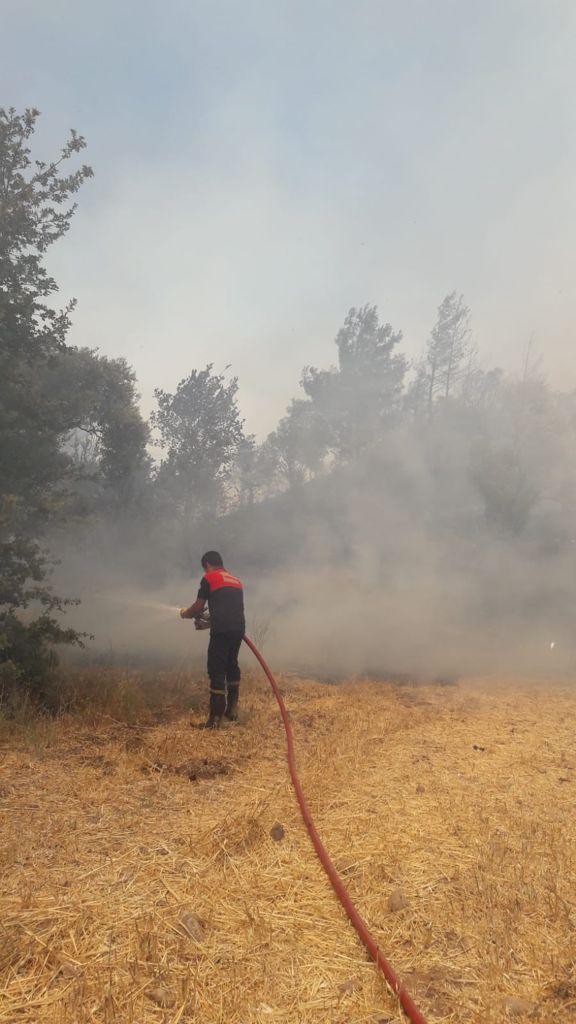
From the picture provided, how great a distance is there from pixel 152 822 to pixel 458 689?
19.2ft

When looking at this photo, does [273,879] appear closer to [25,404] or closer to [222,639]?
[222,639]

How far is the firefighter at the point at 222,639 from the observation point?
565 cm

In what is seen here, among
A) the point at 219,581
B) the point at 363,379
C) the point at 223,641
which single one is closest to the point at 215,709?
the point at 223,641

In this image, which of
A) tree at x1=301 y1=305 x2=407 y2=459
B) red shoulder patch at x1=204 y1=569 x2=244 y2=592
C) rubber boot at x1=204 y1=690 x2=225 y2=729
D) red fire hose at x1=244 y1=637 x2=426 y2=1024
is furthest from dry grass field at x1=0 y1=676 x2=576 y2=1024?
tree at x1=301 y1=305 x2=407 y2=459

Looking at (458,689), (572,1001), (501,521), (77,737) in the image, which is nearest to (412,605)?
(501,521)

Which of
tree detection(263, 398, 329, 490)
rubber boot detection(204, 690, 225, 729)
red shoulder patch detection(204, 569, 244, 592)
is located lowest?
rubber boot detection(204, 690, 225, 729)

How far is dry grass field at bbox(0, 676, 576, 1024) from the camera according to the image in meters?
1.95

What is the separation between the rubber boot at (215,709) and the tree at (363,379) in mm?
26574

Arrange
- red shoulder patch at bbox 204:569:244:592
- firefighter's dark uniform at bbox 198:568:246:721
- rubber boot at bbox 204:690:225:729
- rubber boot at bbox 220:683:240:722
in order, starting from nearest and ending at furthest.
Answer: rubber boot at bbox 204:690:225:729 < firefighter's dark uniform at bbox 198:568:246:721 < rubber boot at bbox 220:683:240:722 < red shoulder patch at bbox 204:569:244:592

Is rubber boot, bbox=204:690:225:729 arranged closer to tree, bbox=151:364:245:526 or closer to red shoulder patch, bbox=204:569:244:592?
red shoulder patch, bbox=204:569:244:592

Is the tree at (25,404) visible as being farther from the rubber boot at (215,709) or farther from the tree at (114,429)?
the tree at (114,429)

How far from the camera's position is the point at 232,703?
5.83m

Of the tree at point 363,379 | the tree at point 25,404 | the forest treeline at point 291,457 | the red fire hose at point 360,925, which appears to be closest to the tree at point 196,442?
the forest treeline at point 291,457

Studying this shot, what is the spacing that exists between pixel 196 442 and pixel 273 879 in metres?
25.0
